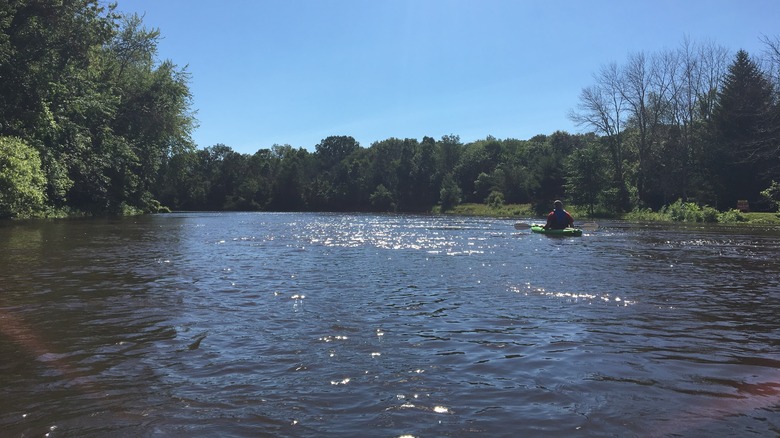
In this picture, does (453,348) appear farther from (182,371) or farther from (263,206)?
(263,206)

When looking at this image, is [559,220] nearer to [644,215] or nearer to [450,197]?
[644,215]

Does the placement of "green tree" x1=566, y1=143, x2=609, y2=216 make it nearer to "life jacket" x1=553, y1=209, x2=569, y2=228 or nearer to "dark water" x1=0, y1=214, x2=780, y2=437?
"life jacket" x1=553, y1=209, x2=569, y2=228

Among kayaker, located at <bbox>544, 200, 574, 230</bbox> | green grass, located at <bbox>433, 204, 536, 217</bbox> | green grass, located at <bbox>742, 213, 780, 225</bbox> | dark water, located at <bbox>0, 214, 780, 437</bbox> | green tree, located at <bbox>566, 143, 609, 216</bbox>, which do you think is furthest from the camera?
green grass, located at <bbox>433, 204, 536, 217</bbox>

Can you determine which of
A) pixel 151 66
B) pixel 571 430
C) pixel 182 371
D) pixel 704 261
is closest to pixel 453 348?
pixel 571 430

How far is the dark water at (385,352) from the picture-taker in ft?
13.6

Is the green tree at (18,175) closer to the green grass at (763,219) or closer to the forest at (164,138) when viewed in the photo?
the forest at (164,138)

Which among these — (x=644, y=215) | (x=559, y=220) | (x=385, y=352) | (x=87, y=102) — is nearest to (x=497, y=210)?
(x=644, y=215)

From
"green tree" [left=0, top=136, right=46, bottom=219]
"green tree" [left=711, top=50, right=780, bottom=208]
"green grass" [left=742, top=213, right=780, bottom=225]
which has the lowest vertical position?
"green grass" [left=742, top=213, right=780, bottom=225]

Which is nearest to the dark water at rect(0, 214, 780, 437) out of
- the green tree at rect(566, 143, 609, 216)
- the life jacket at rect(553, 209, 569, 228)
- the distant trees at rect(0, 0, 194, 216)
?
the life jacket at rect(553, 209, 569, 228)

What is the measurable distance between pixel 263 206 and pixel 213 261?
346 feet

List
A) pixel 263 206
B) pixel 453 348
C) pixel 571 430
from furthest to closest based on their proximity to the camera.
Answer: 1. pixel 263 206
2. pixel 453 348
3. pixel 571 430

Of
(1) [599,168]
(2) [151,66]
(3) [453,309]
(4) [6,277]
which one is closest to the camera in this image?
(3) [453,309]

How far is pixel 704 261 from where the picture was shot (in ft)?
49.0

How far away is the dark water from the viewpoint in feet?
13.6
